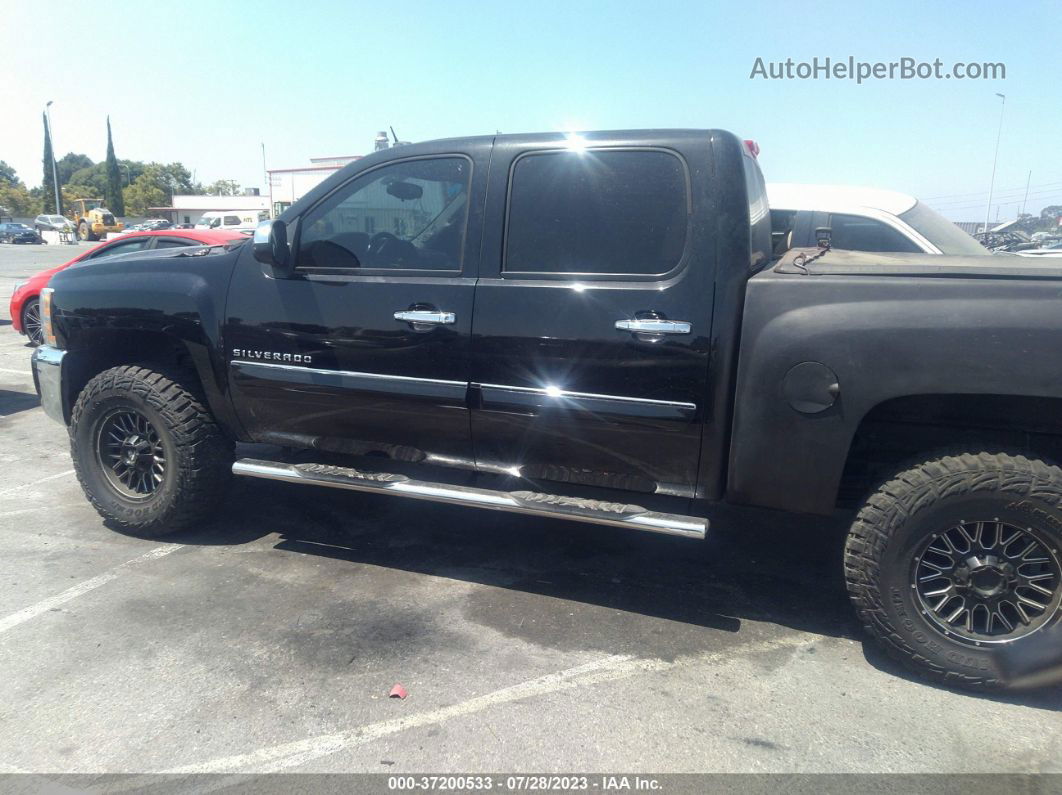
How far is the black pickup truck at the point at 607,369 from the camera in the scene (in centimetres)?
291

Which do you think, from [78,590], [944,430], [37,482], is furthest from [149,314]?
[944,430]

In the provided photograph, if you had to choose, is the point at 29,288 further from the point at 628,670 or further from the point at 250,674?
the point at 628,670

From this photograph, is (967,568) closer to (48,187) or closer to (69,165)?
(48,187)

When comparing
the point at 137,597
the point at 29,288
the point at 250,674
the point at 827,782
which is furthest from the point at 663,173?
the point at 29,288

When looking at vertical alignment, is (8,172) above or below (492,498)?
above

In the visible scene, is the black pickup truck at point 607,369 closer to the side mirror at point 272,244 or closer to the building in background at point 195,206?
the side mirror at point 272,244

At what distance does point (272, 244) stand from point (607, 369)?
1759 millimetres

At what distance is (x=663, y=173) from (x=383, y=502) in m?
2.77

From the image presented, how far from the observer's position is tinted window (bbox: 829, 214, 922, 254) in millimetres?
5773

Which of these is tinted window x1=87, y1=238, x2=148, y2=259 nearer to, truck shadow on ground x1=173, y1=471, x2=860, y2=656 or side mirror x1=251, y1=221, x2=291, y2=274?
truck shadow on ground x1=173, y1=471, x2=860, y2=656

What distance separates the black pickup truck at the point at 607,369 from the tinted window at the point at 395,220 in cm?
1

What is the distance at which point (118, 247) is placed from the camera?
894cm

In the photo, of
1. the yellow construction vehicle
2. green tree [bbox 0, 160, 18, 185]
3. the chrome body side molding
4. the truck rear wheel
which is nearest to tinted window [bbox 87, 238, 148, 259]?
the truck rear wheel

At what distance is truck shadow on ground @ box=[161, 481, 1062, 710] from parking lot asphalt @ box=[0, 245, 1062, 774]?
0.05ft
